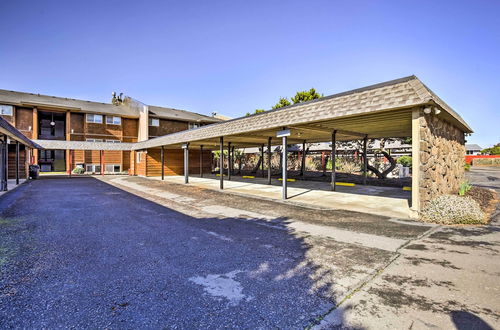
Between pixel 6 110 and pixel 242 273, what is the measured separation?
108 ft

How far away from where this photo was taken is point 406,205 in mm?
8836

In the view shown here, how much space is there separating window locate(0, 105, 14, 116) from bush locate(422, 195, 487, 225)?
34771 millimetres

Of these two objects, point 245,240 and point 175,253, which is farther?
point 245,240

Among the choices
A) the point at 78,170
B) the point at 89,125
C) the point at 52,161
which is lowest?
the point at 78,170

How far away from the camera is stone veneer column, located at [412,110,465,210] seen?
6.80m

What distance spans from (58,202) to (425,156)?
12958mm

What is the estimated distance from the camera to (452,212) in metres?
6.61

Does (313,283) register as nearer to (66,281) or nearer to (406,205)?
(66,281)

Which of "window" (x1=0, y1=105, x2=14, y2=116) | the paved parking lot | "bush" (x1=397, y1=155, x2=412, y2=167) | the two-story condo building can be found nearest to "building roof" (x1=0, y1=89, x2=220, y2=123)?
the two-story condo building

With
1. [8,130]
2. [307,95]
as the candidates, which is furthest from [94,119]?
[307,95]

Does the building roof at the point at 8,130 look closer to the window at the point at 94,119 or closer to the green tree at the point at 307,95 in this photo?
the window at the point at 94,119

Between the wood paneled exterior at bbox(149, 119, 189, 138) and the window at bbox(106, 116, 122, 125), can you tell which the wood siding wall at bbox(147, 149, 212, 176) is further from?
the window at bbox(106, 116, 122, 125)

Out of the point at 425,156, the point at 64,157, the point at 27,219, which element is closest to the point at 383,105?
the point at 425,156

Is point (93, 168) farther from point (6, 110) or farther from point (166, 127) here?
point (166, 127)
